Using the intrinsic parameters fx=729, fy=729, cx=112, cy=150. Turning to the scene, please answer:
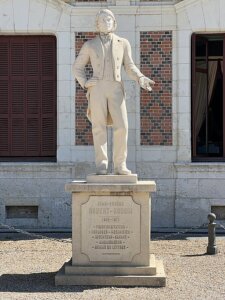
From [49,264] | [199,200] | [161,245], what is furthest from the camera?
[199,200]

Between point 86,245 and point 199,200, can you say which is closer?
point 86,245

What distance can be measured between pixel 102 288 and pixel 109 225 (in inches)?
34.9

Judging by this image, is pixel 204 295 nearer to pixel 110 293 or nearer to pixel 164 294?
pixel 164 294

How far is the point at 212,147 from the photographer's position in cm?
1650

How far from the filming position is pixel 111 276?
9.83m

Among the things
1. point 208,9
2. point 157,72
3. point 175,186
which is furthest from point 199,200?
point 208,9

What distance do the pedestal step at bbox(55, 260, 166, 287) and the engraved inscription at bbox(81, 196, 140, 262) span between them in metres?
0.19

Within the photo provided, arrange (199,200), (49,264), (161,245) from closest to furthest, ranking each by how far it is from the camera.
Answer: (49,264)
(161,245)
(199,200)

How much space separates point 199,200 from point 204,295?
22.2 ft

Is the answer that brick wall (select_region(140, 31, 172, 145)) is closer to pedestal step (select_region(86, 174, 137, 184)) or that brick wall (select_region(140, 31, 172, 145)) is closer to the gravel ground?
the gravel ground

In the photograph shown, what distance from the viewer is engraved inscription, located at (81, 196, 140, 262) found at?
1004 centimetres

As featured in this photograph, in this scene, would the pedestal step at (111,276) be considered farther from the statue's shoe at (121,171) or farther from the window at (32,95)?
the window at (32,95)

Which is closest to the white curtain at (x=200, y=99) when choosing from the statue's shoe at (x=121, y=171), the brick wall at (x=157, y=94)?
the brick wall at (x=157, y=94)

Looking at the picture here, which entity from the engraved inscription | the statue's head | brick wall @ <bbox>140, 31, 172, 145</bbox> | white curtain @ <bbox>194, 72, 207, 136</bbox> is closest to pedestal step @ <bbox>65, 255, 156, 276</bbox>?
the engraved inscription
